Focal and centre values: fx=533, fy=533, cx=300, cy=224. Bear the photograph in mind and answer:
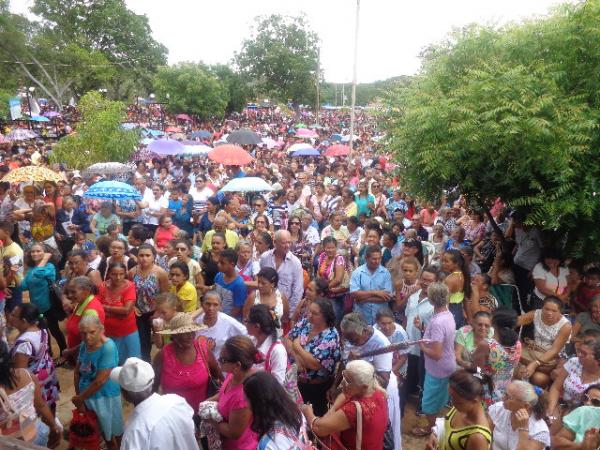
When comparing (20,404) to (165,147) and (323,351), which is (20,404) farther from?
(165,147)

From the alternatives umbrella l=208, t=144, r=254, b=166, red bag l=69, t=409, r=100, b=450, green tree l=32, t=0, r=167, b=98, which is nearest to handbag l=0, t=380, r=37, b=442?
red bag l=69, t=409, r=100, b=450

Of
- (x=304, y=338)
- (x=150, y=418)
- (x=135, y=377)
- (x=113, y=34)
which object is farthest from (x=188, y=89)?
(x=150, y=418)

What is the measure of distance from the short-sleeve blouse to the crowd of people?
0.01m

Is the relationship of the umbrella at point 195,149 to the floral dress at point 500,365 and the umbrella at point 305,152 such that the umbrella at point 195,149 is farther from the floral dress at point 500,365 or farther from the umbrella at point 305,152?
the floral dress at point 500,365

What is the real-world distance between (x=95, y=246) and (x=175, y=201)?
2999mm

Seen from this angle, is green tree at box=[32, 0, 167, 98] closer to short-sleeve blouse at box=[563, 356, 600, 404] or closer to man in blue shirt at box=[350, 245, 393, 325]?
man in blue shirt at box=[350, 245, 393, 325]

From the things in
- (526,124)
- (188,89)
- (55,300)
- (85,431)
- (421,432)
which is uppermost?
(188,89)

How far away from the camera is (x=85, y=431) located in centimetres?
414

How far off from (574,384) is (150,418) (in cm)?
328

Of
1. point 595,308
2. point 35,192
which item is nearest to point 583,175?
point 595,308

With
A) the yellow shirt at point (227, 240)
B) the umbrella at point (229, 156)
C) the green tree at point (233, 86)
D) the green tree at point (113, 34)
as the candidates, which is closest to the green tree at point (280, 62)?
the green tree at point (233, 86)

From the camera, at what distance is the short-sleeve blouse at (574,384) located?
4.20 meters

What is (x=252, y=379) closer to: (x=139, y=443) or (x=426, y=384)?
(x=139, y=443)

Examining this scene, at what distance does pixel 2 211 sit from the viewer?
9.34 m
